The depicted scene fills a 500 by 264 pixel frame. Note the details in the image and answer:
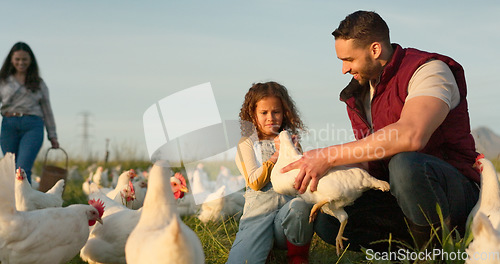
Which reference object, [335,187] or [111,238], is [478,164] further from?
[111,238]

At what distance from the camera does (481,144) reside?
5.63m

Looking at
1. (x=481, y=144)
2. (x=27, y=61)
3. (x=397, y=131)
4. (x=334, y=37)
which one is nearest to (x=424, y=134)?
(x=397, y=131)

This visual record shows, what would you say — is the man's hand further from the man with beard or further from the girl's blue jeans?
the girl's blue jeans

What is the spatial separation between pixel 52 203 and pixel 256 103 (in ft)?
9.97

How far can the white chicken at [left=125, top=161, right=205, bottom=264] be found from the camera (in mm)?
2350

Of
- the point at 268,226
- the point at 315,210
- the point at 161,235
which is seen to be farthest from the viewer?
the point at 268,226

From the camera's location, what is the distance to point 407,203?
2938mm

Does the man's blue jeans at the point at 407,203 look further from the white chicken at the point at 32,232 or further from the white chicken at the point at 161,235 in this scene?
the white chicken at the point at 32,232

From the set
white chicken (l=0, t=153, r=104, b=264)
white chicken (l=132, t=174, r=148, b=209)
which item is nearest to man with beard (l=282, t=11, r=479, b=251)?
white chicken (l=0, t=153, r=104, b=264)

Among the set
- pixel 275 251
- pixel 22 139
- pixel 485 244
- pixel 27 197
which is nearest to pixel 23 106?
pixel 22 139

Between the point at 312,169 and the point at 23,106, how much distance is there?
4.99m

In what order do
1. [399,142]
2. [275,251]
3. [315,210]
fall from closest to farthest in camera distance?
[399,142] → [315,210] → [275,251]

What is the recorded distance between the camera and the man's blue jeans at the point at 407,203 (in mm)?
2879

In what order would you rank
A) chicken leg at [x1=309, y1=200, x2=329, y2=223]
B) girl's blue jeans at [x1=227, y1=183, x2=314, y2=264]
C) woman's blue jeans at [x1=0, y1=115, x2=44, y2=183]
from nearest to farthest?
chicken leg at [x1=309, y1=200, x2=329, y2=223] < girl's blue jeans at [x1=227, y1=183, x2=314, y2=264] < woman's blue jeans at [x1=0, y1=115, x2=44, y2=183]
